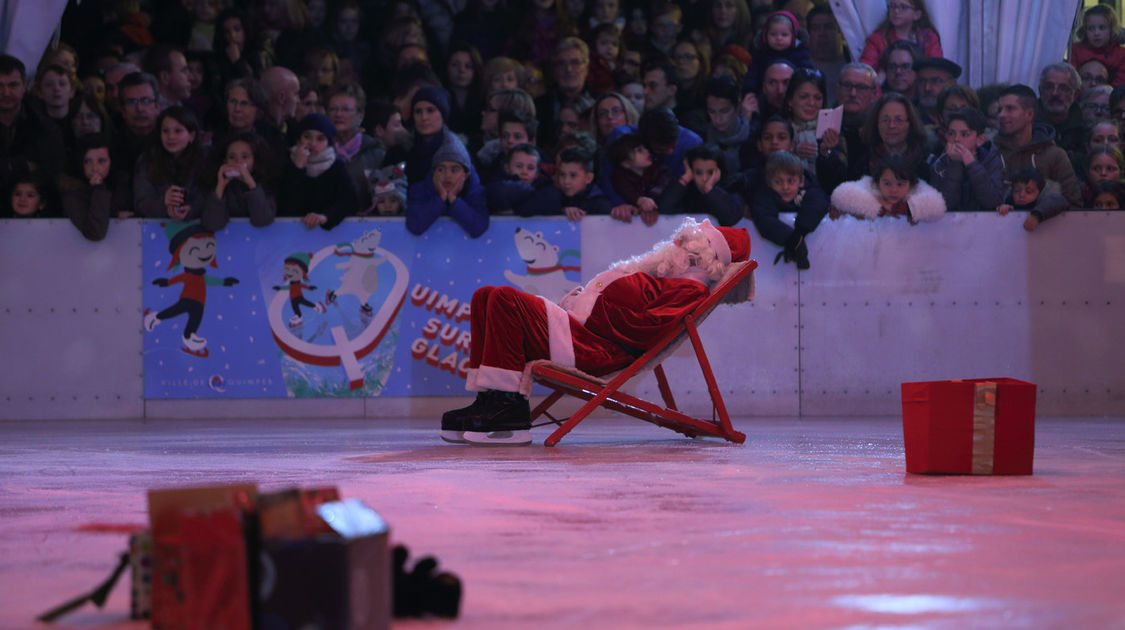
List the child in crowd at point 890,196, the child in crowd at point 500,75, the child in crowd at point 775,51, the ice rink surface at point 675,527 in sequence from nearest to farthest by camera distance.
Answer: the ice rink surface at point 675,527 → the child in crowd at point 890,196 → the child in crowd at point 500,75 → the child in crowd at point 775,51

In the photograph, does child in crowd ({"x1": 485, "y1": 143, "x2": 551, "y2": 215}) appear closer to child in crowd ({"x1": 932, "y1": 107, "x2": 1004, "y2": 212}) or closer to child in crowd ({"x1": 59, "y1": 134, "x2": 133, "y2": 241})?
child in crowd ({"x1": 59, "y1": 134, "x2": 133, "y2": 241})

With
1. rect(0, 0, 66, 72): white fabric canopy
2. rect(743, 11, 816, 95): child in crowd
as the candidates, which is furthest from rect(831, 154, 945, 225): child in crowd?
rect(0, 0, 66, 72): white fabric canopy

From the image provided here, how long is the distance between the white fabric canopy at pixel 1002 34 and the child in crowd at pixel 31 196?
227 inches

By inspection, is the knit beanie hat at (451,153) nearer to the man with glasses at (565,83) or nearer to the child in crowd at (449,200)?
the child in crowd at (449,200)

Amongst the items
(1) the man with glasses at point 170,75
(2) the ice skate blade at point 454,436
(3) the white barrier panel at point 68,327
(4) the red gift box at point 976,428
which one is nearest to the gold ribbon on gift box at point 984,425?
(4) the red gift box at point 976,428

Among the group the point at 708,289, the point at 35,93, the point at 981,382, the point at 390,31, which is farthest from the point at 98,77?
the point at 981,382

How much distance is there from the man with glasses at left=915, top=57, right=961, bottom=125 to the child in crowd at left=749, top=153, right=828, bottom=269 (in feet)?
3.67

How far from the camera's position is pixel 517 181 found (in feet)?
24.8

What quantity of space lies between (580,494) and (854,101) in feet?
18.1

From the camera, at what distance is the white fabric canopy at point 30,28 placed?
816cm

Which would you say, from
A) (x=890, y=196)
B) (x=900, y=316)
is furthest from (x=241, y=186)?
(x=900, y=316)

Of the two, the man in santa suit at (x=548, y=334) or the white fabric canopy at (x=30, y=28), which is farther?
the white fabric canopy at (x=30, y=28)

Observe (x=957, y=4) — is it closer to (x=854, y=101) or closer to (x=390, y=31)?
(x=854, y=101)

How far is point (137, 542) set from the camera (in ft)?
5.66
